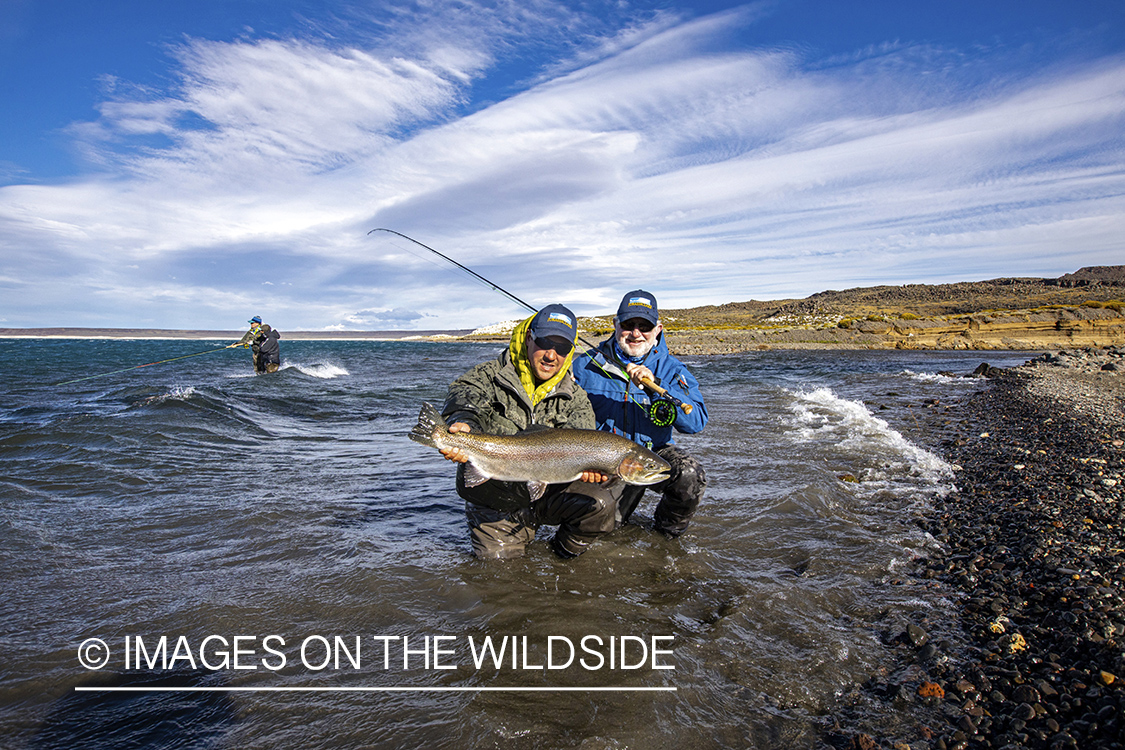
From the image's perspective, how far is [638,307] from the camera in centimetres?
606

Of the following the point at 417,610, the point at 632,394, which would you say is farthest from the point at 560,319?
the point at 417,610

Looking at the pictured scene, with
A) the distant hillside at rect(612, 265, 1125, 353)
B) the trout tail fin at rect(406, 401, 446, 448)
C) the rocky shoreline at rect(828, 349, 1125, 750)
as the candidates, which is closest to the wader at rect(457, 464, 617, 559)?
the trout tail fin at rect(406, 401, 446, 448)

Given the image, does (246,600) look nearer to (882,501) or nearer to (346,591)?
(346,591)

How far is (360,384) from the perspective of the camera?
86.2ft

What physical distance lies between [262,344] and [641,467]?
91.7 ft

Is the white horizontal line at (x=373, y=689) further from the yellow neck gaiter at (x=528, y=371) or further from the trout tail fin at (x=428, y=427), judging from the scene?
the yellow neck gaiter at (x=528, y=371)

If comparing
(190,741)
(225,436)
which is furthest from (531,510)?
(225,436)

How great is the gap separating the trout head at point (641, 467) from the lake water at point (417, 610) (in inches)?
38.6

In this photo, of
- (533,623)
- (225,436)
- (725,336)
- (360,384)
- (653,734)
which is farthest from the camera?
(725,336)

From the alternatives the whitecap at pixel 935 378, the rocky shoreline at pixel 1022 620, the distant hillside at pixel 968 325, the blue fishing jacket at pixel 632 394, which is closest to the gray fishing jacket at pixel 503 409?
the blue fishing jacket at pixel 632 394

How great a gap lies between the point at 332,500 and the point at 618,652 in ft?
17.3

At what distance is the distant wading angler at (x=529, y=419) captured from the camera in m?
5.13

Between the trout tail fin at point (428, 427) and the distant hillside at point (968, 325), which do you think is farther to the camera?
the distant hillside at point (968, 325)

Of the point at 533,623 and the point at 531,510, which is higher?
the point at 531,510
